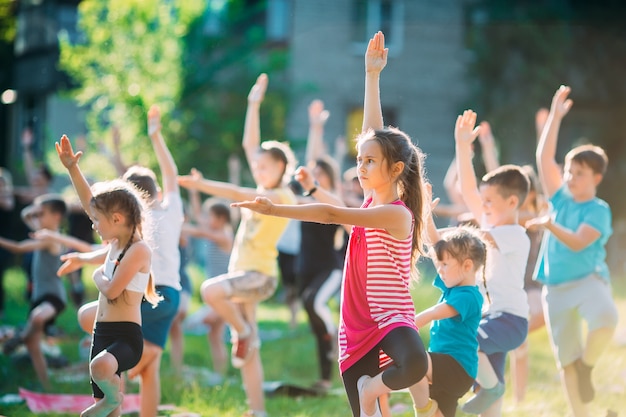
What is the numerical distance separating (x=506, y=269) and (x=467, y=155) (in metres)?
0.67

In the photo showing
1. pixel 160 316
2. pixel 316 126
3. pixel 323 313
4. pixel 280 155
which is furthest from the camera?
pixel 316 126

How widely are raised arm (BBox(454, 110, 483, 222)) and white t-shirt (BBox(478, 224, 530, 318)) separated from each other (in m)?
0.30

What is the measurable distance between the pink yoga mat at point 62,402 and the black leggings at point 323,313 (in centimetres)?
164

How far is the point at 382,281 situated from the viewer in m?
4.02

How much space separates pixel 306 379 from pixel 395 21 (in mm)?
13830

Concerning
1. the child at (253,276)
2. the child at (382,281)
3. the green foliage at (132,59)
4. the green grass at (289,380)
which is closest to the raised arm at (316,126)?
the child at (253,276)

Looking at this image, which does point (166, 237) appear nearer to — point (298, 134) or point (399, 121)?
point (298, 134)

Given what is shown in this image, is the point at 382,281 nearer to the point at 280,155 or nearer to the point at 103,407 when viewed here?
the point at 103,407

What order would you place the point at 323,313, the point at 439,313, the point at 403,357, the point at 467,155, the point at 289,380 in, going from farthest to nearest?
the point at 289,380 → the point at 323,313 → the point at 467,155 → the point at 439,313 → the point at 403,357

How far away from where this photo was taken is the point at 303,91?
62.2 feet

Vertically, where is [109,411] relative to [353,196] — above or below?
below

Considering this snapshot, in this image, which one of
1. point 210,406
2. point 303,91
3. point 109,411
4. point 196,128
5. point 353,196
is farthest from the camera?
point 303,91

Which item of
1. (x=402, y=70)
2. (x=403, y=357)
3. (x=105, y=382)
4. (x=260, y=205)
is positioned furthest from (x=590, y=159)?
(x=402, y=70)

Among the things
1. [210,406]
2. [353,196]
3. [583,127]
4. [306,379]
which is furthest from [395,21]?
[210,406]
